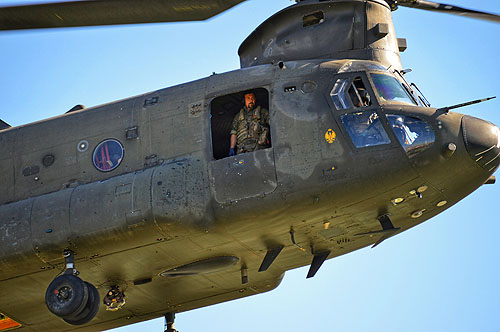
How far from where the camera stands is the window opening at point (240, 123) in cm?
1556

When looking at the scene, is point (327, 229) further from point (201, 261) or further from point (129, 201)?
point (129, 201)

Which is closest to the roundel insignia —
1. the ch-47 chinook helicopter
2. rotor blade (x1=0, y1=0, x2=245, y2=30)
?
the ch-47 chinook helicopter

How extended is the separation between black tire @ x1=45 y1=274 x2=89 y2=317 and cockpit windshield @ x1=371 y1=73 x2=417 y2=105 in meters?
6.17

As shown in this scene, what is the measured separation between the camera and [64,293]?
1527 centimetres

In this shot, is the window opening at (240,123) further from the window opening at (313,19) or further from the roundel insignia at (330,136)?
the window opening at (313,19)

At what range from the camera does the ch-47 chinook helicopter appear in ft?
48.4

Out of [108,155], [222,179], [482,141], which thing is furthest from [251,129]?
[482,141]

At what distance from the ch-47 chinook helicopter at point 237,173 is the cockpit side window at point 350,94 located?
31 millimetres

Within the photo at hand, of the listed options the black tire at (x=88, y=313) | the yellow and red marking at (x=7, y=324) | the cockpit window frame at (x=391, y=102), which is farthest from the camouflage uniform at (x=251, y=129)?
the yellow and red marking at (x=7, y=324)

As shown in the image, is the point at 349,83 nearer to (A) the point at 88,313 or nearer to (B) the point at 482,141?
(B) the point at 482,141

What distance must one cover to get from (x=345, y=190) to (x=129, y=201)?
3792 millimetres

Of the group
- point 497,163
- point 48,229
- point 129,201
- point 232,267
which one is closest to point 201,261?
point 232,267

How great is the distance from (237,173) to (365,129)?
230 cm

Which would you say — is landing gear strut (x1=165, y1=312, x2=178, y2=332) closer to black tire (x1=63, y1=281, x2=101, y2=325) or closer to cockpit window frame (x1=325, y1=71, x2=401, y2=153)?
black tire (x1=63, y1=281, x2=101, y2=325)
